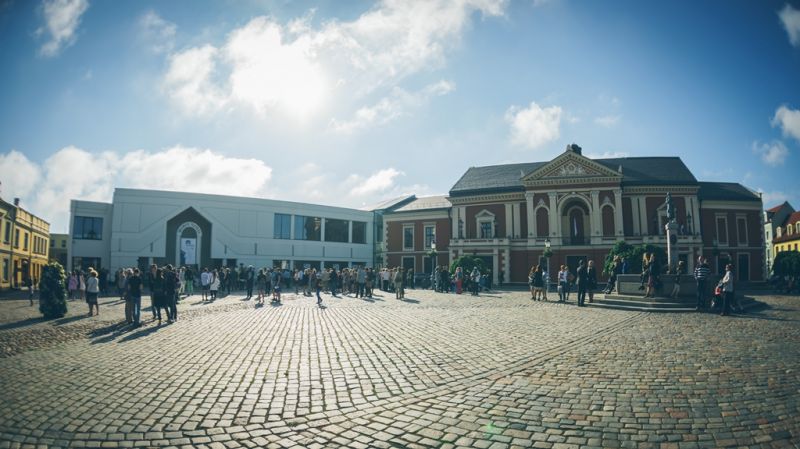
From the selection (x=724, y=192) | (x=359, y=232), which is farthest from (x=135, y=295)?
(x=724, y=192)

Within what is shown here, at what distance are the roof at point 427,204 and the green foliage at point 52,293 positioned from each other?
33813mm

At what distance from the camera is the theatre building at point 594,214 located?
34.9 m

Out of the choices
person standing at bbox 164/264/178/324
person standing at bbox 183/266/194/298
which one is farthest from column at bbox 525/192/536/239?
person standing at bbox 164/264/178/324

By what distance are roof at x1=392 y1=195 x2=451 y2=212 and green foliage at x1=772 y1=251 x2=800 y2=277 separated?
89.4 ft

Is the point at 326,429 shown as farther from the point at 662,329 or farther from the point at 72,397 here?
the point at 662,329

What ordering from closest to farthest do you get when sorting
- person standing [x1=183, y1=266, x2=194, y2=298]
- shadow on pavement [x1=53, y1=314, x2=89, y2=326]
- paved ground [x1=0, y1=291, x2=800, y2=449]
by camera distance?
paved ground [x1=0, y1=291, x2=800, y2=449]
shadow on pavement [x1=53, y1=314, x2=89, y2=326]
person standing [x1=183, y1=266, x2=194, y2=298]

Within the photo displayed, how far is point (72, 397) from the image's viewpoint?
4930 millimetres

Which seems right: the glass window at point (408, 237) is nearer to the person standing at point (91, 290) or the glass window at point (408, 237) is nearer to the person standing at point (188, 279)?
the person standing at point (188, 279)

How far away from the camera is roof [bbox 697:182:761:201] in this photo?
124ft

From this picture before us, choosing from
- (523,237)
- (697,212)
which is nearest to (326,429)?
(523,237)

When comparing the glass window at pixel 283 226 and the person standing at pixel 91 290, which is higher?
the glass window at pixel 283 226

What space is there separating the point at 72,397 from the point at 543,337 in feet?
27.3

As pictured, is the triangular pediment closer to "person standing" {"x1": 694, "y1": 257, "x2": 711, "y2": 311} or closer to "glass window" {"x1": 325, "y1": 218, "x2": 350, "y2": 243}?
"glass window" {"x1": 325, "y1": 218, "x2": 350, "y2": 243}

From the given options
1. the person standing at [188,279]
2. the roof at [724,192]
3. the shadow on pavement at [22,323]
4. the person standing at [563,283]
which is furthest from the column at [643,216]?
the shadow on pavement at [22,323]
